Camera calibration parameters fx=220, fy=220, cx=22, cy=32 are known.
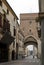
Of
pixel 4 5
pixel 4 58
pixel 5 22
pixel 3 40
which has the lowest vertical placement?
pixel 4 58

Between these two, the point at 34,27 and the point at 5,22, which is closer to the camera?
the point at 5,22

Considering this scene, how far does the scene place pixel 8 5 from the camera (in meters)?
37.1

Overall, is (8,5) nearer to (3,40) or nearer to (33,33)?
(3,40)

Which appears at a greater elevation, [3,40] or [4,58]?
[3,40]

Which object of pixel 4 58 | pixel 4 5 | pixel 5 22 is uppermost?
pixel 4 5

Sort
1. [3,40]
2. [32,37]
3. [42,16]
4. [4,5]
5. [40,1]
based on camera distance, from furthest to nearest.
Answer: [32,37] < [4,5] < [3,40] < [40,1] < [42,16]

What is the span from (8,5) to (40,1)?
28.0 m

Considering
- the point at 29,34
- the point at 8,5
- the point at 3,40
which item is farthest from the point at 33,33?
the point at 3,40

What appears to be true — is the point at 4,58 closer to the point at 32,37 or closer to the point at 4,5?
the point at 4,5

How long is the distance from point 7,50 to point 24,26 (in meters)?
32.3

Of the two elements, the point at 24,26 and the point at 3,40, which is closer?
the point at 3,40

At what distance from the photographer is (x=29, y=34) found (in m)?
66.1

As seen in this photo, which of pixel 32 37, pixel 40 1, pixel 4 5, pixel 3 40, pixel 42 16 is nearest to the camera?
pixel 42 16

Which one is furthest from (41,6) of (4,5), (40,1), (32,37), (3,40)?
(32,37)
